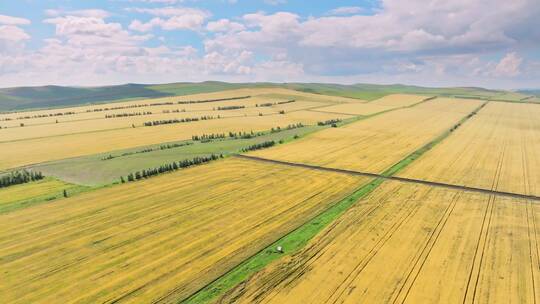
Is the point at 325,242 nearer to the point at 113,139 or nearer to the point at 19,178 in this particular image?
the point at 19,178

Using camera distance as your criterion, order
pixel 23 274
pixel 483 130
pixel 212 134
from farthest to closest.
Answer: pixel 483 130
pixel 212 134
pixel 23 274

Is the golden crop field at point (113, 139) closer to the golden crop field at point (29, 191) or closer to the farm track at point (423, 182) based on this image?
the golden crop field at point (29, 191)

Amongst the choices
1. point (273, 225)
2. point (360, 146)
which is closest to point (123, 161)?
point (273, 225)

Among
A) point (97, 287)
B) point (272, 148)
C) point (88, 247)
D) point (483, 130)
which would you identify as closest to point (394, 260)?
point (97, 287)

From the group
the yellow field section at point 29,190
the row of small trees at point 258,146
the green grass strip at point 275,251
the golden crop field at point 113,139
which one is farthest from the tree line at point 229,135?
the green grass strip at point 275,251

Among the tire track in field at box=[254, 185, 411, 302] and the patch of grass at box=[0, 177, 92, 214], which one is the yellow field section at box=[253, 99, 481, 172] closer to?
the tire track in field at box=[254, 185, 411, 302]

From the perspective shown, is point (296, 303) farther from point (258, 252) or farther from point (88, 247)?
point (88, 247)

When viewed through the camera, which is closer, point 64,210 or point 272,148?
point 64,210
